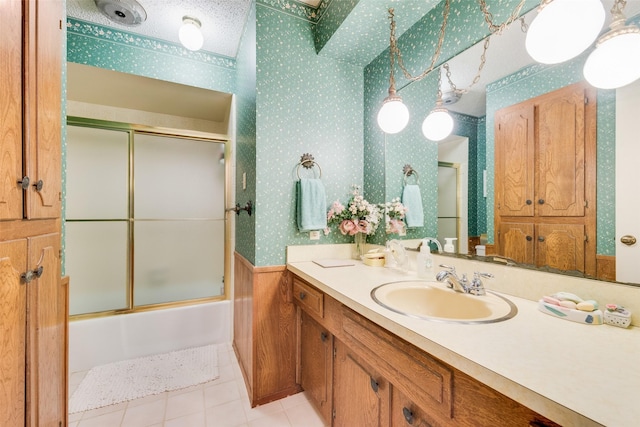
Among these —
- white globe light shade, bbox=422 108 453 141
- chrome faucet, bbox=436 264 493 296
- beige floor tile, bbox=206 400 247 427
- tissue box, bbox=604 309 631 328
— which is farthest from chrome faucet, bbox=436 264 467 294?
beige floor tile, bbox=206 400 247 427

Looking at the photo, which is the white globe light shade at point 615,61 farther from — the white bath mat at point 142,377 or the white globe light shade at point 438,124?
the white bath mat at point 142,377

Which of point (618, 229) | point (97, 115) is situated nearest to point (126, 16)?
point (97, 115)

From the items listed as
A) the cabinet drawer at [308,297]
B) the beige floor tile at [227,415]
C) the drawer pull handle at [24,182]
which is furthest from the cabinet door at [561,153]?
the beige floor tile at [227,415]

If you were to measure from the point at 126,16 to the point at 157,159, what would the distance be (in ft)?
3.65

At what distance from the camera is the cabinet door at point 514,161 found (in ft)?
3.27

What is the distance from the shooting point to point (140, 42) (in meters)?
2.06

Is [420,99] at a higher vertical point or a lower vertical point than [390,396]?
higher

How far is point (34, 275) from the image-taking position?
0.76 m

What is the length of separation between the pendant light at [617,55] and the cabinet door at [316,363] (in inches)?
54.8

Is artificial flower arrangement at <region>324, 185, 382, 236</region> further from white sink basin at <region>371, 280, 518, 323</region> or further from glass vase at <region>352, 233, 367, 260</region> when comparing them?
white sink basin at <region>371, 280, 518, 323</region>

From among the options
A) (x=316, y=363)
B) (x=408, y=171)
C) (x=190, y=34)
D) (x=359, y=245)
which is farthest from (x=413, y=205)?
(x=190, y=34)

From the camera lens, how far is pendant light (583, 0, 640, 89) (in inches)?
28.4

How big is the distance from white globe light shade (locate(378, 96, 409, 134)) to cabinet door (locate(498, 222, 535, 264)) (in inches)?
29.3

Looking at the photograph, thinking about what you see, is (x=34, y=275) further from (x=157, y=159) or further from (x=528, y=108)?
(x=157, y=159)
